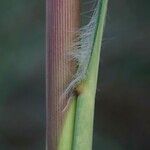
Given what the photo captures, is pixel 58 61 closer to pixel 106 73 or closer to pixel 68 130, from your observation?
pixel 68 130

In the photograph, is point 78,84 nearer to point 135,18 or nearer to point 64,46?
point 64,46

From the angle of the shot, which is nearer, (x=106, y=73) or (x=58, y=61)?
(x=58, y=61)

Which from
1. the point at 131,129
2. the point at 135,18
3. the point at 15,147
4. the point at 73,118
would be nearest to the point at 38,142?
the point at 15,147

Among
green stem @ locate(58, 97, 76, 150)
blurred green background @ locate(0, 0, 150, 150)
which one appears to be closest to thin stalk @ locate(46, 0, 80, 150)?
green stem @ locate(58, 97, 76, 150)

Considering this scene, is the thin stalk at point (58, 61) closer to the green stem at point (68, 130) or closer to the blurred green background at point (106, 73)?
the green stem at point (68, 130)

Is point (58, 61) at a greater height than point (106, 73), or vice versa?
point (58, 61)

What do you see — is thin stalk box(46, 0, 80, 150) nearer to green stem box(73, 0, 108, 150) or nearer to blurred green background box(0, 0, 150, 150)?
green stem box(73, 0, 108, 150)

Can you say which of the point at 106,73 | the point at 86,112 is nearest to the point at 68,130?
A: the point at 86,112

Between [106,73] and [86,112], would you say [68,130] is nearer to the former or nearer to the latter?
[86,112]

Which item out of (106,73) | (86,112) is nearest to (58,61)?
(86,112)
